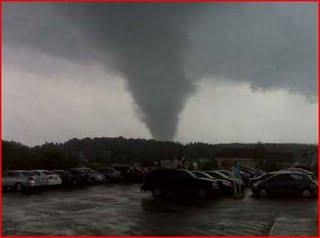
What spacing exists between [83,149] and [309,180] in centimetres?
4586

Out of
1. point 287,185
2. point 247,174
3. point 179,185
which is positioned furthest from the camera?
point 247,174

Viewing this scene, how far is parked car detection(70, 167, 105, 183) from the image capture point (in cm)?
4381

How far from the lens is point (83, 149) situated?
71.0 meters

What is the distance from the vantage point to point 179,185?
1114 inches

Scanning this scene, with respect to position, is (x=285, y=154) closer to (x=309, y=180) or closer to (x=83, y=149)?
(x=83, y=149)

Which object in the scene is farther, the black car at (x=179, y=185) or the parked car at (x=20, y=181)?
the parked car at (x=20, y=181)

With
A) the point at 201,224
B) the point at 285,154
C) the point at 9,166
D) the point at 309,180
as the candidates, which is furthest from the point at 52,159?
the point at 285,154

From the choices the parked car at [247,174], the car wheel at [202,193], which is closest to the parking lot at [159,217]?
the car wheel at [202,193]

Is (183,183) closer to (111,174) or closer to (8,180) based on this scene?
(8,180)

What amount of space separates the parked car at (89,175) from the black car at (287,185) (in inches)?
706

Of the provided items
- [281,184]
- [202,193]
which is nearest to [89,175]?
[202,193]

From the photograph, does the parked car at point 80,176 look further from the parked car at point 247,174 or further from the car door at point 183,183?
the car door at point 183,183

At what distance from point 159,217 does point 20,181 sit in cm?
1773

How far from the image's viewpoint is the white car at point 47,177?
118ft
